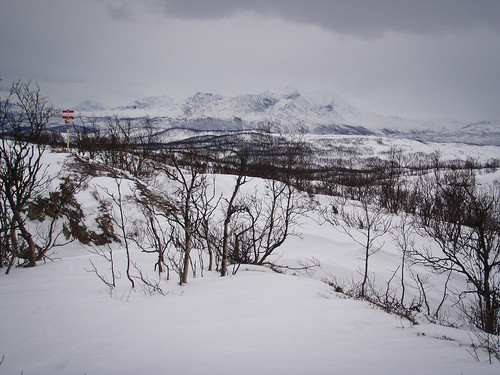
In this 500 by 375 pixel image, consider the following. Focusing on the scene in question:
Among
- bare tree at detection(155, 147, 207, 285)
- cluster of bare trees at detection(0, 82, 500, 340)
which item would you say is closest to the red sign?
cluster of bare trees at detection(0, 82, 500, 340)

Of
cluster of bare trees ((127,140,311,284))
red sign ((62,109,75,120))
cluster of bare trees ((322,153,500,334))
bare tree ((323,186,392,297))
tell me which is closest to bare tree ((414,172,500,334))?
cluster of bare trees ((322,153,500,334))

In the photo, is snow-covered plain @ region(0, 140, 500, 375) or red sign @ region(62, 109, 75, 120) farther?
red sign @ region(62, 109, 75, 120)

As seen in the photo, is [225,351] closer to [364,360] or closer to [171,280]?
[364,360]

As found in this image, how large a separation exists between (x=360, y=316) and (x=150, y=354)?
13.4 feet

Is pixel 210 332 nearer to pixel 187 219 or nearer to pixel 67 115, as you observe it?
pixel 187 219

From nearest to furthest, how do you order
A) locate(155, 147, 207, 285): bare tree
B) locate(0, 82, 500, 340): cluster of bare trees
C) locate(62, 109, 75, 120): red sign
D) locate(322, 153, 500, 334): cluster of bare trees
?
1. locate(155, 147, 207, 285): bare tree
2. locate(0, 82, 500, 340): cluster of bare trees
3. locate(322, 153, 500, 334): cluster of bare trees
4. locate(62, 109, 75, 120): red sign

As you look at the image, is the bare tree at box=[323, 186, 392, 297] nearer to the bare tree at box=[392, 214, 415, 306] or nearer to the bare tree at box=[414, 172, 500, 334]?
the bare tree at box=[392, 214, 415, 306]

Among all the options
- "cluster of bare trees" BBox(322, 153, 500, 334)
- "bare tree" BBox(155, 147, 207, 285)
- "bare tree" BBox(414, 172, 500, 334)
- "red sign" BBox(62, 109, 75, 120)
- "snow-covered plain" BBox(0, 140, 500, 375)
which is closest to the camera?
"snow-covered plain" BBox(0, 140, 500, 375)

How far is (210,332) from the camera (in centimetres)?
373

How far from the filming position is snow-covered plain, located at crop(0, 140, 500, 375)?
284 cm

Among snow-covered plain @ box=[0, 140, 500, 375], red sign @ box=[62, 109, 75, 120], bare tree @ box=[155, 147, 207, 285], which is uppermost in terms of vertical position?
red sign @ box=[62, 109, 75, 120]

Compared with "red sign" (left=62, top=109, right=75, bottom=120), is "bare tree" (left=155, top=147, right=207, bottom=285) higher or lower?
lower

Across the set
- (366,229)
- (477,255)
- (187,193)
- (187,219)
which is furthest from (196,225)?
(366,229)

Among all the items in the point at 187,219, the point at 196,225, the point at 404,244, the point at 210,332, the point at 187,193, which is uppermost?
the point at 187,193
